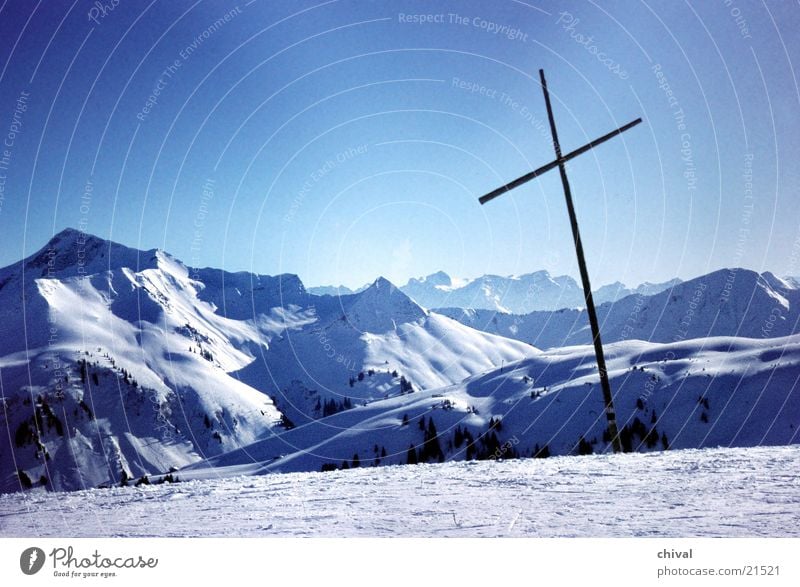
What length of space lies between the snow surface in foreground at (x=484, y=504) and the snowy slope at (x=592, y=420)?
13736 centimetres

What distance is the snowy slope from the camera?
146 metres

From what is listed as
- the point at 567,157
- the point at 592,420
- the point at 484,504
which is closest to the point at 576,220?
the point at 567,157

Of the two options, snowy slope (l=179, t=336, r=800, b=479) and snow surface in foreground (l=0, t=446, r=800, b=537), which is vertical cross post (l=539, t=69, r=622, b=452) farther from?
snowy slope (l=179, t=336, r=800, b=479)

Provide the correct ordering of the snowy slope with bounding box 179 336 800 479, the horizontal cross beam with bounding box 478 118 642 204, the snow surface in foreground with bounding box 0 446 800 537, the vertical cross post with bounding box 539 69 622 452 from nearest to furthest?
the snow surface in foreground with bounding box 0 446 800 537 → the vertical cross post with bounding box 539 69 622 452 → the horizontal cross beam with bounding box 478 118 642 204 → the snowy slope with bounding box 179 336 800 479

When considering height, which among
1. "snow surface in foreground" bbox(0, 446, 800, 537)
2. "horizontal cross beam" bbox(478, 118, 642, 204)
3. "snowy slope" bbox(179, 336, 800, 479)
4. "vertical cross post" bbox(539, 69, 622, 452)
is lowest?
"snowy slope" bbox(179, 336, 800, 479)

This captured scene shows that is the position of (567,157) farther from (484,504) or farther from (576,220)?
(484,504)

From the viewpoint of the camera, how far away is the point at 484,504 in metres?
7.32

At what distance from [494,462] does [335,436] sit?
181310 millimetres

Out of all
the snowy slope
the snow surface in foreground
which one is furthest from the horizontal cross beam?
the snowy slope

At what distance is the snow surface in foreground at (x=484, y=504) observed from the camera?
6.17 metres

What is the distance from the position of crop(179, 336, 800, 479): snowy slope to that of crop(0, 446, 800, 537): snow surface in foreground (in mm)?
137361

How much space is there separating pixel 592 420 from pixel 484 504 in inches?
6822
